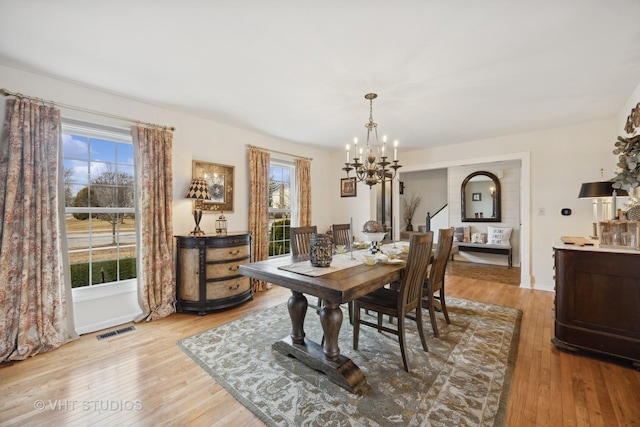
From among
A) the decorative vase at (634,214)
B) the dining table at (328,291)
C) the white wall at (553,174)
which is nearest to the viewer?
the dining table at (328,291)

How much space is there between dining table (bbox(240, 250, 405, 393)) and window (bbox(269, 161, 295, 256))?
2330mm

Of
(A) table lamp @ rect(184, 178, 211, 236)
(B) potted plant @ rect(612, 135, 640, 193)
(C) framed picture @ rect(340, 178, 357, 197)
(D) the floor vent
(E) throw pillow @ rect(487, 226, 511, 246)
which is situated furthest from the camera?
(E) throw pillow @ rect(487, 226, 511, 246)

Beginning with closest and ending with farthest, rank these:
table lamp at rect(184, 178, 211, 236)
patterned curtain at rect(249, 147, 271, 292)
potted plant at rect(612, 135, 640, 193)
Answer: potted plant at rect(612, 135, 640, 193), table lamp at rect(184, 178, 211, 236), patterned curtain at rect(249, 147, 271, 292)

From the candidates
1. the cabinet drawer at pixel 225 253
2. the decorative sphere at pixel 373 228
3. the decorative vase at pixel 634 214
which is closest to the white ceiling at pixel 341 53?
the decorative vase at pixel 634 214

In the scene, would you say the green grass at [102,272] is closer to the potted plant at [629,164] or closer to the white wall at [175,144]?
the white wall at [175,144]

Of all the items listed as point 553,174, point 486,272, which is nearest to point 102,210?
point 553,174

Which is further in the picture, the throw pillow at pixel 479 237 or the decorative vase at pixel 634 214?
the throw pillow at pixel 479 237

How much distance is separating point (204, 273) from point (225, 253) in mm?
321

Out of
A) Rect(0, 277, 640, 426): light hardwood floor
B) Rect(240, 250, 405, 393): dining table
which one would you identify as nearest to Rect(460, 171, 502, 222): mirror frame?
Rect(0, 277, 640, 426): light hardwood floor

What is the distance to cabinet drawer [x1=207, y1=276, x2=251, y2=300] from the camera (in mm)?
3146

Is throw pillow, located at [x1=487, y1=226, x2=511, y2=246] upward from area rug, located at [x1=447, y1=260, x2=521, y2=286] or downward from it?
upward

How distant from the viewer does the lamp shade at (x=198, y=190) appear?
3.24 m

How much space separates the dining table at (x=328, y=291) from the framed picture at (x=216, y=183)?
5.91ft

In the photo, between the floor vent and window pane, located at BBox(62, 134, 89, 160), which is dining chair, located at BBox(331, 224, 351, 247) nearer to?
the floor vent
